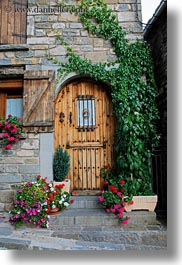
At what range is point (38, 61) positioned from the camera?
3582mm

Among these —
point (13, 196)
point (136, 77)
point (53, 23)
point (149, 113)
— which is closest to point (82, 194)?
point (13, 196)

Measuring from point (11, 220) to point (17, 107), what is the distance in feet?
6.07

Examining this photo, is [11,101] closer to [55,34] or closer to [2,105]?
[2,105]

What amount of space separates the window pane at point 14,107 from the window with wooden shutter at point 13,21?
951 mm

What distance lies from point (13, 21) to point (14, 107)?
1424 mm

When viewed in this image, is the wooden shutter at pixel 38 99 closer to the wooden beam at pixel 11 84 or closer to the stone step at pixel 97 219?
the wooden beam at pixel 11 84

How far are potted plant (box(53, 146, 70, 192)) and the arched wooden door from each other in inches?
10.3

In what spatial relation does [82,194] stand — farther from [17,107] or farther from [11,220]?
[17,107]

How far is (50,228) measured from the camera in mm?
2861

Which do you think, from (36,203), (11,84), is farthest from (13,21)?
(36,203)

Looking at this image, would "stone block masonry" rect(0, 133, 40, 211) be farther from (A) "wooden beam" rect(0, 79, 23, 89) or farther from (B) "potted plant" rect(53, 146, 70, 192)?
(A) "wooden beam" rect(0, 79, 23, 89)

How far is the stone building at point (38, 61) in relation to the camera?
131 inches

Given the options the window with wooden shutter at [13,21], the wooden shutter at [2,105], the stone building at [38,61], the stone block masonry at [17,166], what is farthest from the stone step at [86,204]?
the window with wooden shutter at [13,21]

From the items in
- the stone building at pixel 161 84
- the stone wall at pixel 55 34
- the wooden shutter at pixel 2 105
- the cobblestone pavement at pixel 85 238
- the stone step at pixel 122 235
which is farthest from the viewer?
the wooden shutter at pixel 2 105
